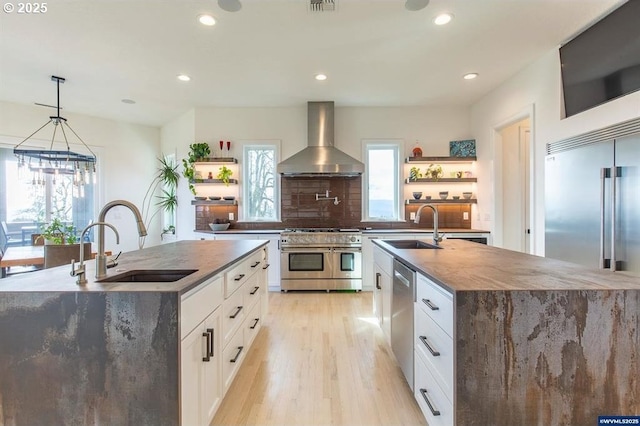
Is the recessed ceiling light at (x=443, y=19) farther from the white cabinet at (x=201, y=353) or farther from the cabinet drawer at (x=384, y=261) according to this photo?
the white cabinet at (x=201, y=353)

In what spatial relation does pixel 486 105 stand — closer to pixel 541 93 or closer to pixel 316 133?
pixel 541 93

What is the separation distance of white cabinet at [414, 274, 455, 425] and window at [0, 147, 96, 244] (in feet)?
15.8

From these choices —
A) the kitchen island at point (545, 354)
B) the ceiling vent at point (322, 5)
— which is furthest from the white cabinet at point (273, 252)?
the kitchen island at point (545, 354)

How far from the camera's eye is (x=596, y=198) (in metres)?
2.47

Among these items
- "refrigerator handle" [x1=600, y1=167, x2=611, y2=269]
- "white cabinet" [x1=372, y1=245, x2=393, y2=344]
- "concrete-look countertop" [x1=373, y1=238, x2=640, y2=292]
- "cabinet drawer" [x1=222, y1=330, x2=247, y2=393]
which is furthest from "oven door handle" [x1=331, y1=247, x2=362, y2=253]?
"refrigerator handle" [x1=600, y1=167, x2=611, y2=269]

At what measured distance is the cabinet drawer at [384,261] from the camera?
2399 millimetres

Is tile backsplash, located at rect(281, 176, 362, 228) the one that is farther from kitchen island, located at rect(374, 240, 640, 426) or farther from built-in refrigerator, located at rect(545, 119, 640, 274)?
kitchen island, located at rect(374, 240, 640, 426)

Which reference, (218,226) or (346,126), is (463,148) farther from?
(218,226)

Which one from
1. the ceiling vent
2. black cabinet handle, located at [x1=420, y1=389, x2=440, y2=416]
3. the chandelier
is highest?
the ceiling vent

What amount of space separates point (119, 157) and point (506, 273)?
253 inches

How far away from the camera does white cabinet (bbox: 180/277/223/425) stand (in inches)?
51.3

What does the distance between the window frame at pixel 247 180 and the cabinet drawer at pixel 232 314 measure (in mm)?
2915

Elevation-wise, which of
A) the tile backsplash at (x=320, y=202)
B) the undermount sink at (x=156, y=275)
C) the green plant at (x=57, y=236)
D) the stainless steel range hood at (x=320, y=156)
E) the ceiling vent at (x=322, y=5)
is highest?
the ceiling vent at (x=322, y=5)

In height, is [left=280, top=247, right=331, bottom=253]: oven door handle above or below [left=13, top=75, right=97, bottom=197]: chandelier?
below
